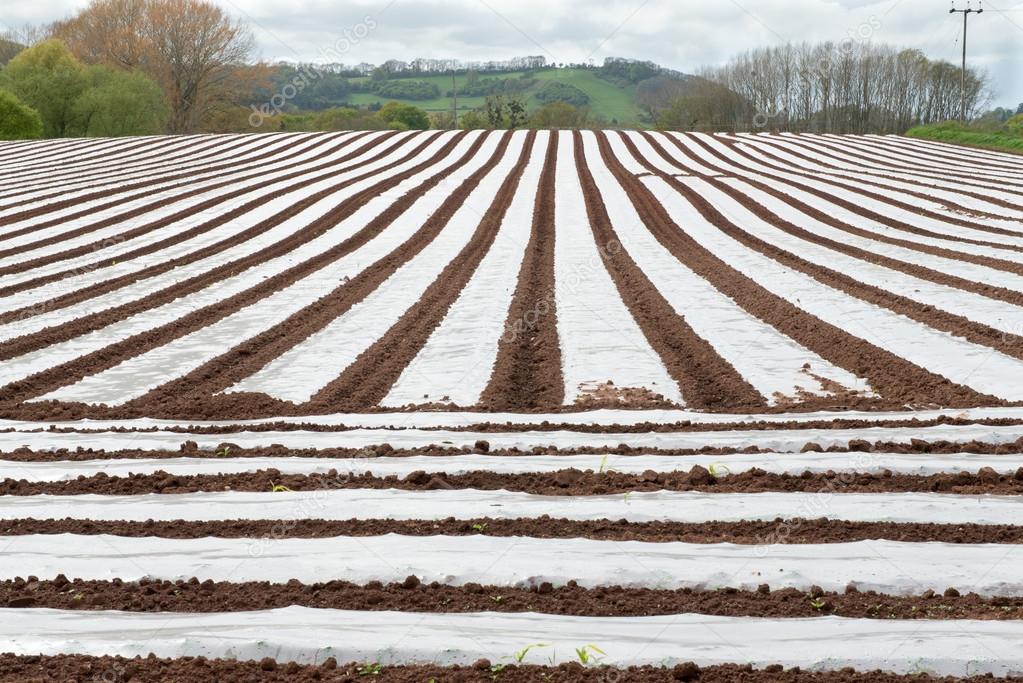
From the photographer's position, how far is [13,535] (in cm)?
587

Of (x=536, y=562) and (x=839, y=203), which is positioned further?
(x=839, y=203)

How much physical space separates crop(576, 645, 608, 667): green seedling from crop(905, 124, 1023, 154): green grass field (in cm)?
4032

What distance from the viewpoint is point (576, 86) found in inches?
3401

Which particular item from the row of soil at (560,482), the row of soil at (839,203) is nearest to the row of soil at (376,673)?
the row of soil at (560,482)

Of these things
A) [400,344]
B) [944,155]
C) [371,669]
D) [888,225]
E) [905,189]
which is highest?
[944,155]

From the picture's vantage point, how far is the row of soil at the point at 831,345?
888 centimetres

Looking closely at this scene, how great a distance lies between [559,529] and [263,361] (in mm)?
6584

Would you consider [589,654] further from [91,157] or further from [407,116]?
[407,116]

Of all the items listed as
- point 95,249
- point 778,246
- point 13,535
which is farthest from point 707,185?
point 13,535

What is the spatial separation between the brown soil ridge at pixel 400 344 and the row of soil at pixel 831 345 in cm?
396

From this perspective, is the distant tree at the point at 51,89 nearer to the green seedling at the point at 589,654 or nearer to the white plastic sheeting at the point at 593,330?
the white plastic sheeting at the point at 593,330

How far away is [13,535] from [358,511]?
2.16m

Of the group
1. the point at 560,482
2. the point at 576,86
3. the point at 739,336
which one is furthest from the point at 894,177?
the point at 576,86

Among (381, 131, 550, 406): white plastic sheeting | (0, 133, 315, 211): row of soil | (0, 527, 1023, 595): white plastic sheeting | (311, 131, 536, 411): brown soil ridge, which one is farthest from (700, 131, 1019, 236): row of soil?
(0, 133, 315, 211): row of soil
